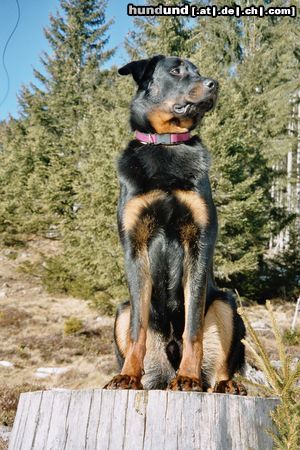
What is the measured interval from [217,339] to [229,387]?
0.42 meters

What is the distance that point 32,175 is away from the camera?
23.1 m

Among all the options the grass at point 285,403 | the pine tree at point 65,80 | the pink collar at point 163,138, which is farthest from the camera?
the pine tree at point 65,80

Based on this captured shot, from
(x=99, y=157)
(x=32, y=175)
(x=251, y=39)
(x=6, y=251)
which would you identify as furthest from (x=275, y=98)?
(x=6, y=251)

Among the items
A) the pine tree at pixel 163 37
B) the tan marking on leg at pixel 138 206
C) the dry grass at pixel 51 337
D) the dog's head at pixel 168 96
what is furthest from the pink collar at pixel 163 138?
the pine tree at pixel 163 37

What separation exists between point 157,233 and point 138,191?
0.29m

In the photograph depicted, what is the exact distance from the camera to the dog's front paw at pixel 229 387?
294 centimetres

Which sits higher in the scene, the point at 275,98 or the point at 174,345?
the point at 275,98

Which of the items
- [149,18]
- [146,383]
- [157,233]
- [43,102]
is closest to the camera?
[157,233]

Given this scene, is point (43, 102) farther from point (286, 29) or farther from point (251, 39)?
point (286, 29)

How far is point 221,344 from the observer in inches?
132

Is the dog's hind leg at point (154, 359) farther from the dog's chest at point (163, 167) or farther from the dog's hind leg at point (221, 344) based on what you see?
the dog's chest at point (163, 167)

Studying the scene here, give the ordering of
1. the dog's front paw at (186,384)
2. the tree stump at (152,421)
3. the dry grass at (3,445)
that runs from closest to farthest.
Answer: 1. the tree stump at (152,421)
2. the dog's front paw at (186,384)
3. the dry grass at (3,445)

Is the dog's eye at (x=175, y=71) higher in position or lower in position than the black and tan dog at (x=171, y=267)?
higher

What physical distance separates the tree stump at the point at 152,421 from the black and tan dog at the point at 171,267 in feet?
1.84
